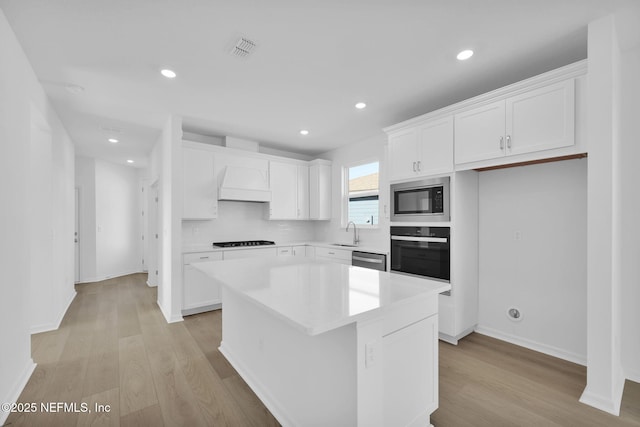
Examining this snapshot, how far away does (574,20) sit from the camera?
6.22 ft

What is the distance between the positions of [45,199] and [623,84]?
5754 mm

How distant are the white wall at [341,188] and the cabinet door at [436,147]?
1163mm

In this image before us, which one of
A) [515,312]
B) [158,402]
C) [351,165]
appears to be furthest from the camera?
[351,165]

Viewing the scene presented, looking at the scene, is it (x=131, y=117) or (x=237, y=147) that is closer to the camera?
(x=131, y=117)

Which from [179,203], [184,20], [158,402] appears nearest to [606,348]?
[158,402]

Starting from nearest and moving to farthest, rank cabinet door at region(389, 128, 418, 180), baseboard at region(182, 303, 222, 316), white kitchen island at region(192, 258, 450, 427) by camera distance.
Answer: white kitchen island at region(192, 258, 450, 427)
cabinet door at region(389, 128, 418, 180)
baseboard at region(182, 303, 222, 316)

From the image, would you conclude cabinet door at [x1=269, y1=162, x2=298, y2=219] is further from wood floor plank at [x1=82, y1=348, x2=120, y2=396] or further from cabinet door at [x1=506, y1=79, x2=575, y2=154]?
cabinet door at [x1=506, y1=79, x2=575, y2=154]

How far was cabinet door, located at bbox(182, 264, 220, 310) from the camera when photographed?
12.5 feet

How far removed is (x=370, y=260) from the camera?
12.7 feet

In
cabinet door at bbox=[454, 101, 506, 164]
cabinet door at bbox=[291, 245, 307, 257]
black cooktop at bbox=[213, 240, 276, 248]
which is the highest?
cabinet door at bbox=[454, 101, 506, 164]

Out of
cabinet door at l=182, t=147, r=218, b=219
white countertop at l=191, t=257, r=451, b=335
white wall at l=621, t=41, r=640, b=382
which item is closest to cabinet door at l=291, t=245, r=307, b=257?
cabinet door at l=182, t=147, r=218, b=219

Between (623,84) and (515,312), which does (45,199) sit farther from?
(623,84)

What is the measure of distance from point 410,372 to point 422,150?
2397 mm

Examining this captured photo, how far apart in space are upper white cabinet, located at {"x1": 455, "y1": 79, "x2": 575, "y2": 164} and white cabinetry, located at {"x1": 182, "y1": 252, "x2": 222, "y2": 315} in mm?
3434
